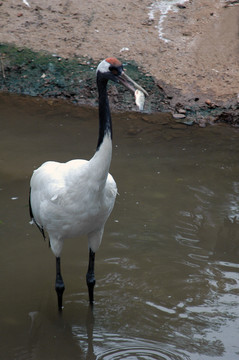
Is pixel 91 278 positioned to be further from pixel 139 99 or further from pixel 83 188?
pixel 139 99

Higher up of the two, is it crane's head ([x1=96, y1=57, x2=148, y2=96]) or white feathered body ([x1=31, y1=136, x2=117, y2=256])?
crane's head ([x1=96, y1=57, x2=148, y2=96])

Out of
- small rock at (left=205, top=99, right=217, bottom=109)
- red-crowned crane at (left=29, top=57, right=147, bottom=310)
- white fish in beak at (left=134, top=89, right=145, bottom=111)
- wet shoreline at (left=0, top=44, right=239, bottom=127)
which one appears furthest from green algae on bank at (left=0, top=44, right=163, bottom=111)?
white fish in beak at (left=134, top=89, right=145, bottom=111)

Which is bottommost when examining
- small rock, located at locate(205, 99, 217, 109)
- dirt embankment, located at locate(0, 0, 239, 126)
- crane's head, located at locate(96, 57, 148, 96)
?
small rock, located at locate(205, 99, 217, 109)

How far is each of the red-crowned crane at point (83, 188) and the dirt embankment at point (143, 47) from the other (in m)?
4.05

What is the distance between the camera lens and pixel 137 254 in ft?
17.3

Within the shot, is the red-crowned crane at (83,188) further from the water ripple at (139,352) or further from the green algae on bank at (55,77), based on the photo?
the green algae on bank at (55,77)

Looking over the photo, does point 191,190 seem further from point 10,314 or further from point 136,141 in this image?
point 10,314

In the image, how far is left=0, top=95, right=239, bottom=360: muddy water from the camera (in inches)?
166

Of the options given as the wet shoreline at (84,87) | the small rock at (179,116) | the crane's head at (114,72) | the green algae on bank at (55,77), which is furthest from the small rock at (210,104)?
the crane's head at (114,72)

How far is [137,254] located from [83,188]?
63.2 inches

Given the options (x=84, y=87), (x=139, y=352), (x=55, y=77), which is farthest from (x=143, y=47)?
(x=139, y=352)

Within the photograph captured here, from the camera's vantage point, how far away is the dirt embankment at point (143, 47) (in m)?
8.24

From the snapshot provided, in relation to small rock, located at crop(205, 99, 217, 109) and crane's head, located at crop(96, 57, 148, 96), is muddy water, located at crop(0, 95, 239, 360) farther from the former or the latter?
crane's head, located at crop(96, 57, 148, 96)

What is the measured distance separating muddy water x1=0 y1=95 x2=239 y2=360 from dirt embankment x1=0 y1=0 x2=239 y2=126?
835 millimetres
